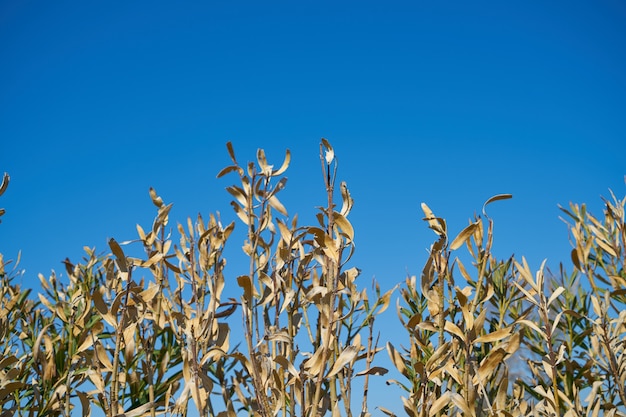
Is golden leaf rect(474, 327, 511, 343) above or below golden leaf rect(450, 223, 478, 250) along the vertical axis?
Answer: below

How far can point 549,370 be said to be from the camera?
150 cm

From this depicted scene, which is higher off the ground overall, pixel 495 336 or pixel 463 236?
pixel 463 236

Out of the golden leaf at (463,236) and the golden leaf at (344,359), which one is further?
the golden leaf at (463,236)

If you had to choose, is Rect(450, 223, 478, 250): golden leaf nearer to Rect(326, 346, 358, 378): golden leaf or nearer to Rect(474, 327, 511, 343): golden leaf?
Rect(474, 327, 511, 343): golden leaf

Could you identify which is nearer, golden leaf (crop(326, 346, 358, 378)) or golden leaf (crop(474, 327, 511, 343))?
golden leaf (crop(326, 346, 358, 378))

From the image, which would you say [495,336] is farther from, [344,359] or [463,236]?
[344,359]

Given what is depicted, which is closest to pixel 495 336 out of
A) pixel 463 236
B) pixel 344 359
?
pixel 463 236

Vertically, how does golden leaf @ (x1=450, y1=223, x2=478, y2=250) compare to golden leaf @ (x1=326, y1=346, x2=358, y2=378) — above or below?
above

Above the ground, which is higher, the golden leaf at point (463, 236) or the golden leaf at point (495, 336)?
the golden leaf at point (463, 236)

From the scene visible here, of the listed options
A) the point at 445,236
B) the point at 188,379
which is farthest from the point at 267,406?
the point at 445,236

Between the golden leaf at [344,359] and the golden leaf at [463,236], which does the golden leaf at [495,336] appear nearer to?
the golden leaf at [463,236]

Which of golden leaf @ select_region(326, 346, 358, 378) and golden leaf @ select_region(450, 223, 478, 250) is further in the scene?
golden leaf @ select_region(450, 223, 478, 250)

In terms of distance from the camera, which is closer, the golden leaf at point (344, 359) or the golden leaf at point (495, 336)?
the golden leaf at point (344, 359)

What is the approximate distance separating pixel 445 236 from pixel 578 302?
148 cm
